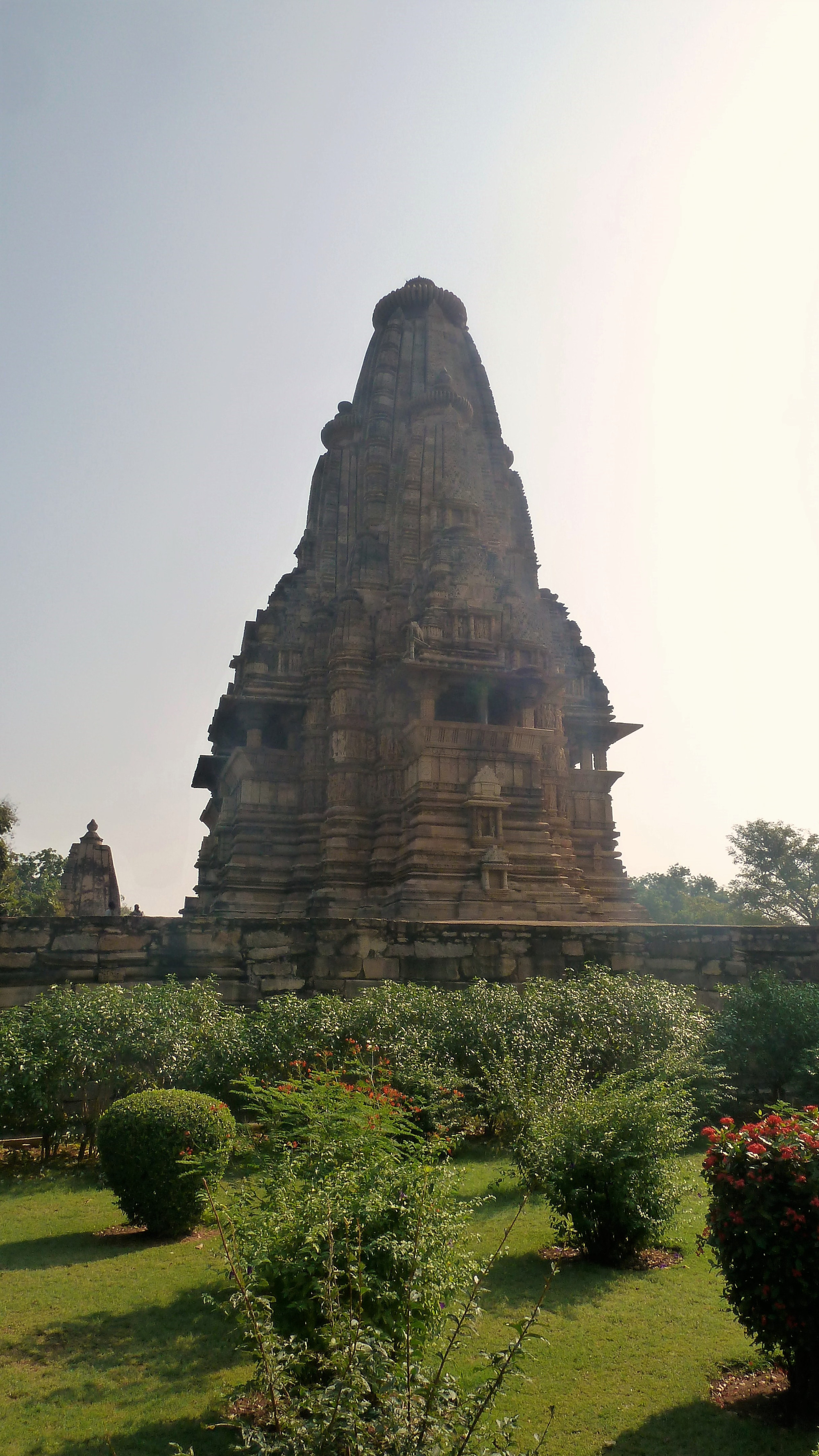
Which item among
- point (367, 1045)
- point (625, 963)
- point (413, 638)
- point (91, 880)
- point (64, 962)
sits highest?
point (413, 638)

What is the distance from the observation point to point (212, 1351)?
4309mm

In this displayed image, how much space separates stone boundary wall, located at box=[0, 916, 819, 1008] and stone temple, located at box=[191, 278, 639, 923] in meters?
3.90

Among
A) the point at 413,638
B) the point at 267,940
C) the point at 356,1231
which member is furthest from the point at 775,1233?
the point at 413,638

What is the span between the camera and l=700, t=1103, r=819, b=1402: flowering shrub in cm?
369

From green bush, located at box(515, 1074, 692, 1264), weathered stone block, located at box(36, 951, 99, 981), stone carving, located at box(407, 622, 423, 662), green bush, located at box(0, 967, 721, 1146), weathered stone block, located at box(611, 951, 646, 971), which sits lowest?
green bush, located at box(515, 1074, 692, 1264)

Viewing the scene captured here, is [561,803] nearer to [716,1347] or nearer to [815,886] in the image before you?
[716,1347]

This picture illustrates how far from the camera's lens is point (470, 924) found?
38.1ft

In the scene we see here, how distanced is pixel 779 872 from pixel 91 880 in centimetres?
3656

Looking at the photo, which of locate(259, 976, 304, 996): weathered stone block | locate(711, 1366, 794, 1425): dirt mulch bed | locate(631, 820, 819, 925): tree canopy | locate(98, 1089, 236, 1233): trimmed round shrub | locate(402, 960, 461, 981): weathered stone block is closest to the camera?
locate(711, 1366, 794, 1425): dirt mulch bed

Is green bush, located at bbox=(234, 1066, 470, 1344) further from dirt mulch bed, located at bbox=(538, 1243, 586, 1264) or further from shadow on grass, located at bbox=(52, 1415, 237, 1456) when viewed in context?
dirt mulch bed, located at bbox=(538, 1243, 586, 1264)

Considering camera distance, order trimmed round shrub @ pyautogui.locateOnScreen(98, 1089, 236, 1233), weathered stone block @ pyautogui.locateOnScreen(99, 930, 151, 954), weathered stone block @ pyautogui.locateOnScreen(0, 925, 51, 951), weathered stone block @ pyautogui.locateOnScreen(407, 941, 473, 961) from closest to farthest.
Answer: trimmed round shrub @ pyautogui.locateOnScreen(98, 1089, 236, 1233) → weathered stone block @ pyautogui.locateOnScreen(0, 925, 51, 951) → weathered stone block @ pyautogui.locateOnScreen(99, 930, 151, 954) → weathered stone block @ pyautogui.locateOnScreen(407, 941, 473, 961)

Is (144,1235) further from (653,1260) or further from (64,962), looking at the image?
(64,962)

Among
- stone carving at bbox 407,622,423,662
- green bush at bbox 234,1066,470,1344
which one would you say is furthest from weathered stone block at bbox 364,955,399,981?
stone carving at bbox 407,622,423,662

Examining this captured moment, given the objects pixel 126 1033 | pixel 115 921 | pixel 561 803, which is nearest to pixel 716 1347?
pixel 126 1033
